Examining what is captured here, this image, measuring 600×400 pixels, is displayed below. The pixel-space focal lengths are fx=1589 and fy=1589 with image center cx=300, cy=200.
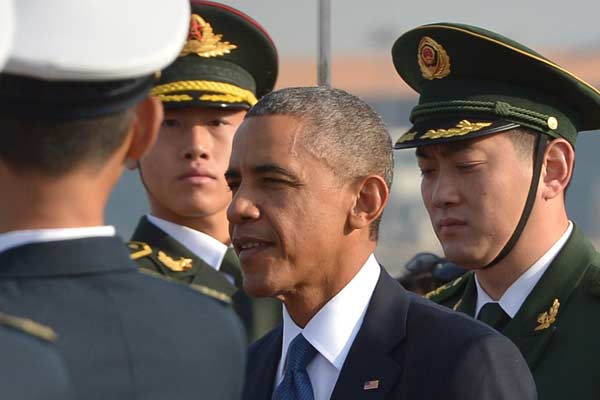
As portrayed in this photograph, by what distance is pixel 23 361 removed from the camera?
191 cm

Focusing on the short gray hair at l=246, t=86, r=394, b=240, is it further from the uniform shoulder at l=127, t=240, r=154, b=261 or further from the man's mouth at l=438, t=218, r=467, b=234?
the uniform shoulder at l=127, t=240, r=154, b=261

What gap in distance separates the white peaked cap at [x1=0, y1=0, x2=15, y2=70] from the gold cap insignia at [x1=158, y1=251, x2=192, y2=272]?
99.9 inches

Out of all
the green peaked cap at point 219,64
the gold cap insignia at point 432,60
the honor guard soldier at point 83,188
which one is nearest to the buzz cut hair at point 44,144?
the honor guard soldier at point 83,188

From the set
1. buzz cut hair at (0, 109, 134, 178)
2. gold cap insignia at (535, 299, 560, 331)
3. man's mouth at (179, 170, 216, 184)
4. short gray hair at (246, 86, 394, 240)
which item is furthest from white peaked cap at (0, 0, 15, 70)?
man's mouth at (179, 170, 216, 184)

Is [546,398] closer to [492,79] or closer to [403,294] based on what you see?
[403,294]

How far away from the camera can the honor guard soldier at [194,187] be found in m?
4.55

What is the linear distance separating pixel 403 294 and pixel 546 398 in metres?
0.58

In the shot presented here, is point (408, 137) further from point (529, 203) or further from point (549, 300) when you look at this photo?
point (549, 300)

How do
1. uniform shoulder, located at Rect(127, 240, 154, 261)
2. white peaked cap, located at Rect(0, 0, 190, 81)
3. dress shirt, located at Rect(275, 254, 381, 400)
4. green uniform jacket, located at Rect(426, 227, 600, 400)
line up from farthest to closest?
uniform shoulder, located at Rect(127, 240, 154, 261), green uniform jacket, located at Rect(426, 227, 600, 400), dress shirt, located at Rect(275, 254, 381, 400), white peaked cap, located at Rect(0, 0, 190, 81)

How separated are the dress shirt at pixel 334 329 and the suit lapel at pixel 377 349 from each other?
0.10ft

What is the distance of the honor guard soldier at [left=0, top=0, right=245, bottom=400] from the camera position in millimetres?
2053

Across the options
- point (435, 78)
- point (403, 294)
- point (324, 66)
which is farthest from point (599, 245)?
Result: point (403, 294)

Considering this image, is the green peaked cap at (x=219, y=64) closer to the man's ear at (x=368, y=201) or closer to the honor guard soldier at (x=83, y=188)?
the man's ear at (x=368, y=201)

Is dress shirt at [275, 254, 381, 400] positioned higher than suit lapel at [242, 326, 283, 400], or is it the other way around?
dress shirt at [275, 254, 381, 400]
